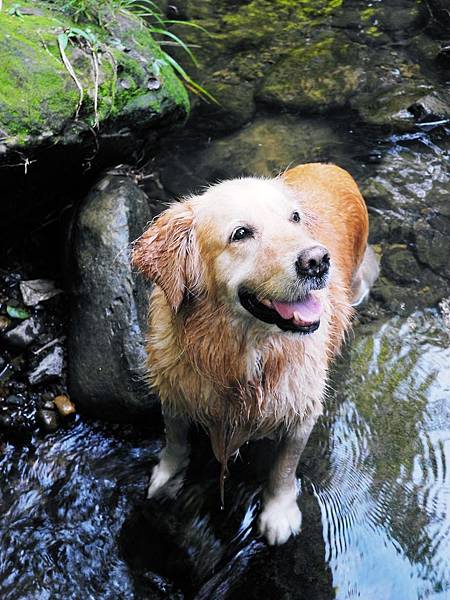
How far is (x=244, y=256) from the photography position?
9.64ft

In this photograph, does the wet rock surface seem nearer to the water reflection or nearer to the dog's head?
the dog's head

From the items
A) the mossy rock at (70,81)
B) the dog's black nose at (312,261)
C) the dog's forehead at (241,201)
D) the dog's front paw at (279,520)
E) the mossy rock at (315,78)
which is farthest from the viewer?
the mossy rock at (315,78)

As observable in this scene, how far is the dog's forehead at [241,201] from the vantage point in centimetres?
301

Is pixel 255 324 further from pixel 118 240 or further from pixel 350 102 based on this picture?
pixel 350 102

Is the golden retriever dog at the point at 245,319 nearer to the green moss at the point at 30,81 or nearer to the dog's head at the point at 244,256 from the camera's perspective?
the dog's head at the point at 244,256

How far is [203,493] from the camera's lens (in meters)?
3.93

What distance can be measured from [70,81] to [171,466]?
8.55 ft

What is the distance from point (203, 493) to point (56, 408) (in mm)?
1131

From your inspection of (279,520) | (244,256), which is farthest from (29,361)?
(244,256)

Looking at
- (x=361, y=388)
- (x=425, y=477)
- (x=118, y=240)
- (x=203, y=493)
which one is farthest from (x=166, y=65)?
(x=425, y=477)

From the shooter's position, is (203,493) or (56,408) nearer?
(203,493)

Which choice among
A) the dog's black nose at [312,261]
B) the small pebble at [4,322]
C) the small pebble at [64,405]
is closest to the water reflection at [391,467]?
the small pebble at [64,405]

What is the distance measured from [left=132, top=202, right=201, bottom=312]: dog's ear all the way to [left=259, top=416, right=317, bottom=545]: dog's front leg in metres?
1.07

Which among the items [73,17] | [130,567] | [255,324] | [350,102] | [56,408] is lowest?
[130,567]
